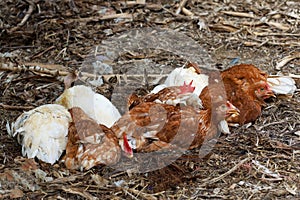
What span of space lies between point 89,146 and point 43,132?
34 centimetres

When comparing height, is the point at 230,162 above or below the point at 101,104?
below

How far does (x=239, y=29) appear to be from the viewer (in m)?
6.02

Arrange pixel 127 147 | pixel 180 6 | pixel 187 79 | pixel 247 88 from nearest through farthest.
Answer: pixel 127 147 → pixel 247 88 → pixel 187 79 → pixel 180 6

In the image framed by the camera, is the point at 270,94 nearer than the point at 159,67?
Yes

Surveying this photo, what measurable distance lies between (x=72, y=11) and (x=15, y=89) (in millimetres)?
1526

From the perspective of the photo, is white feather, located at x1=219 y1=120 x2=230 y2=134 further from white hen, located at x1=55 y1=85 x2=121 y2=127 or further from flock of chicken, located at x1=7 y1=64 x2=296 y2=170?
white hen, located at x1=55 y1=85 x2=121 y2=127

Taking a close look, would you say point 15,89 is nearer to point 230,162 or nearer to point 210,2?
point 230,162

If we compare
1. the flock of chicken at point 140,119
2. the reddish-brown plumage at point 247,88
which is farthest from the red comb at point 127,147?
the reddish-brown plumage at point 247,88

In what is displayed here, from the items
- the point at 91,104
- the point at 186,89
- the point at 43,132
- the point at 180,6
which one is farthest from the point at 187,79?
the point at 180,6

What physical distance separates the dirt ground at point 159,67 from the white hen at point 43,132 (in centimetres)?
8

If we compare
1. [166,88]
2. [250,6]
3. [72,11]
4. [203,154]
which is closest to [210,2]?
[250,6]

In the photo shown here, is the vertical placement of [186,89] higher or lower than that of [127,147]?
higher

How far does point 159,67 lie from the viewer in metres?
5.42

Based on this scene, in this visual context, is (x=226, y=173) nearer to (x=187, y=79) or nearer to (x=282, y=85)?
(x=187, y=79)
